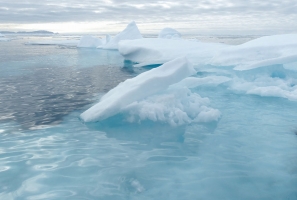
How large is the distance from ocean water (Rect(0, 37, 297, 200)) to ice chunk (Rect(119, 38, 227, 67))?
7.50 metres

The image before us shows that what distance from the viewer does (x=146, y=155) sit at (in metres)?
5.01

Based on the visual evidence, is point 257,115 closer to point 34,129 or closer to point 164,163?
point 164,163

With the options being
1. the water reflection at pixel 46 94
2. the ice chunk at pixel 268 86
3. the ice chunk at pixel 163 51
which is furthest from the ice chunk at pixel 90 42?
the ice chunk at pixel 268 86

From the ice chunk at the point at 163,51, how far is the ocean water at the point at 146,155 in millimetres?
7497

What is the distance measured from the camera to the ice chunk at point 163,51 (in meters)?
15.6

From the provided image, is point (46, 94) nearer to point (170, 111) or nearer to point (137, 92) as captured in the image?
point (137, 92)

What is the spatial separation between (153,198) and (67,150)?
2.20 metres

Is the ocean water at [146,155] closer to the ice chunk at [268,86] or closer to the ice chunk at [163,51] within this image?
the ice chunk at [268,86]

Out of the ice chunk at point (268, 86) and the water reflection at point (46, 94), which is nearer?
the water reflection at point (46, 94)

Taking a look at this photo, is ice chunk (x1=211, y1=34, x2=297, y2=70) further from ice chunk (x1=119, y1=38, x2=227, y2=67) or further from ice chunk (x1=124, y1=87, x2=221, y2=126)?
ice chunk (x1=124, y1=87, x2=221, y2=126)

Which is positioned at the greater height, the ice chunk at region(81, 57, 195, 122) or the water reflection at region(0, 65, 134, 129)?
the ice chunk at region(81, 57, 195, 122)

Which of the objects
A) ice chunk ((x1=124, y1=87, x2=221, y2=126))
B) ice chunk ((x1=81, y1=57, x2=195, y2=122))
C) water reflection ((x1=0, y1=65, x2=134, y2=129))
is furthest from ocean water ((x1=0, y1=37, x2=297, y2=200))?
ice chunk ((x1=81, y1=57, x2=195, y2=122))

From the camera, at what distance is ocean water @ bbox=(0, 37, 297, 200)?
396cm

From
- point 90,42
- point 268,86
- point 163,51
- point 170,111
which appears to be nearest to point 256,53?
point 268,86
